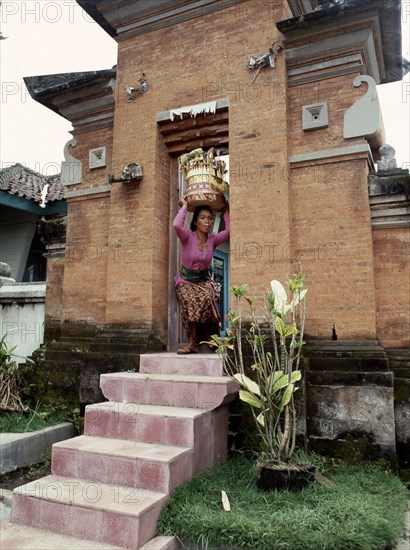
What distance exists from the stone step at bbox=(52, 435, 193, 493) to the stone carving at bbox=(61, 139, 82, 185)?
4350mm

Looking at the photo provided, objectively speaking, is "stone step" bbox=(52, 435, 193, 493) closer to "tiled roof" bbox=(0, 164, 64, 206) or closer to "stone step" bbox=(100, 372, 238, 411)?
"stone step" bbox=(100, 372, 238, 411)

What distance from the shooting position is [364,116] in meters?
5.24


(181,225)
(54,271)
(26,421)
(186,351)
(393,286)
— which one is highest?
(181,225)

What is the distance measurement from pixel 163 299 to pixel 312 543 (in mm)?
3801

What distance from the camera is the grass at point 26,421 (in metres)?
5.52

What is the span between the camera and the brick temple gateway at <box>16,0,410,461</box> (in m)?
5.01

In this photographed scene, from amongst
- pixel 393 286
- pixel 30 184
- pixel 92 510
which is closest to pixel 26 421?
pixel 92 510

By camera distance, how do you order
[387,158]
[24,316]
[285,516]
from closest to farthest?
[285,516]
[387,158]
[24,316]

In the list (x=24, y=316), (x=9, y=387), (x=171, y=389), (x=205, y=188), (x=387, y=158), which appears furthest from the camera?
(x=24, y=316)

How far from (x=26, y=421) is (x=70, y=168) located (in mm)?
3894

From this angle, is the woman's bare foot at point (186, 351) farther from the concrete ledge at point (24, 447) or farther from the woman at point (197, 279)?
the concrete ledge at point (24, 447)

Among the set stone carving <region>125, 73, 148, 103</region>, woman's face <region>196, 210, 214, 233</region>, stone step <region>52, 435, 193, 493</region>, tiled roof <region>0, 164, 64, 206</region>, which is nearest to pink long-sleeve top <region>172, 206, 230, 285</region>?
woman's face <region>196, 210, 214, 233</region>

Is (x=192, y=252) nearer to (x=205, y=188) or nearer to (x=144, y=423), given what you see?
(x=205, y=188)

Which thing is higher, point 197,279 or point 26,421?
point 197,279
